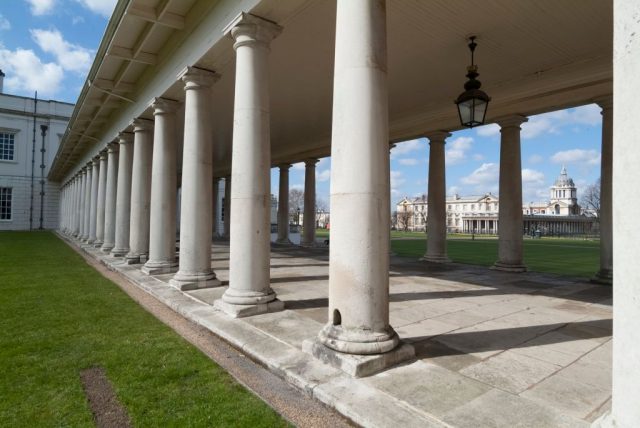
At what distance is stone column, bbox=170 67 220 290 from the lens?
12.6 m

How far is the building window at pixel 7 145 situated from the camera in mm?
61494

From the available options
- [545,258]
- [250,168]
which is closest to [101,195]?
[250,168]

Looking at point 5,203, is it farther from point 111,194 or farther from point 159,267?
point 159,267

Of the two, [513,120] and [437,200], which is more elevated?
[513,120]

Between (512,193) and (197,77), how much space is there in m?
13.7

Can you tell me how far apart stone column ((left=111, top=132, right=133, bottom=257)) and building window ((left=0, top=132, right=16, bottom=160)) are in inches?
2133

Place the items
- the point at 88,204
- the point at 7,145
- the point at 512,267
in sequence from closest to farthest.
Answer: the point at 512,267
the point at 88,204
the point at 7,145

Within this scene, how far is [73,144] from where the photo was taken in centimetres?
3444

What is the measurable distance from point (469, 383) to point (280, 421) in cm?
266

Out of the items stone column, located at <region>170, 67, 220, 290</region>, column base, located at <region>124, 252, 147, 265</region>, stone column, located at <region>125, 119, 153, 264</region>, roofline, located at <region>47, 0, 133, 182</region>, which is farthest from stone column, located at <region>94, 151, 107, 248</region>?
stone column, located at <region>170, 67, 220, 290</region>

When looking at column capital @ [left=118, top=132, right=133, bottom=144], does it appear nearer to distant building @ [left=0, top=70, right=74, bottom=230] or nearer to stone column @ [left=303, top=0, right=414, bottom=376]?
stone column @ [left=303, top=0, right=414, bottom=376]

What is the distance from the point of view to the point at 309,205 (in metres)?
34.1
